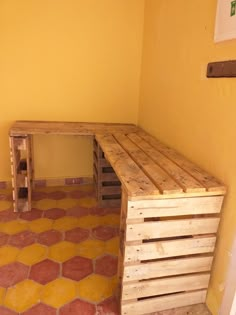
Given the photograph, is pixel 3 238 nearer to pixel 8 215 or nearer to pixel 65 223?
pixel 8 215

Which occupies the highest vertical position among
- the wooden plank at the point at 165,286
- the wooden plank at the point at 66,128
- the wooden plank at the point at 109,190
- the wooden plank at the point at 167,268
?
the wooden plank at the point at 66,128

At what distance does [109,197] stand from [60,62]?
1.37 m

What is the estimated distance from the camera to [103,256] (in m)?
1.91

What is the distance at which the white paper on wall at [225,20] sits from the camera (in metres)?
1.28

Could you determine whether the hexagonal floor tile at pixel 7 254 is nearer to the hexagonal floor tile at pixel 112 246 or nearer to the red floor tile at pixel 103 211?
the hexagonal floor tile at pixel 112 246

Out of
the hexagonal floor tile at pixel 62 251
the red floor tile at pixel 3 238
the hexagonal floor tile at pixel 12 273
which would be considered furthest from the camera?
the red floor tile at pixel 3 238

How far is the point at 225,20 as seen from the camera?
1.35 meters

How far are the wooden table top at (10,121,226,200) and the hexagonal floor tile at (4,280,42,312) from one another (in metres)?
0.84

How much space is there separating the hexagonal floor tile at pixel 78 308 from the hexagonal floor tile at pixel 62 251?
379 mm

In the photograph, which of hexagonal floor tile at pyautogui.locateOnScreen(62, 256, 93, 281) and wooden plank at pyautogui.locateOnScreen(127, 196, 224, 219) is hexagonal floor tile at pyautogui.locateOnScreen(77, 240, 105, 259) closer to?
hexagonal floor tile at pyautogui.locateOnScreen(62, 256, 93, 281)

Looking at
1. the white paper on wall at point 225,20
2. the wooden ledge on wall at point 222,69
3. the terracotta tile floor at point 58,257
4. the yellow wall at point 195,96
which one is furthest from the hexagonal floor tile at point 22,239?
the white paper on wall at point 225,20

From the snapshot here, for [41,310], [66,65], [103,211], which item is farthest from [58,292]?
[66,65]

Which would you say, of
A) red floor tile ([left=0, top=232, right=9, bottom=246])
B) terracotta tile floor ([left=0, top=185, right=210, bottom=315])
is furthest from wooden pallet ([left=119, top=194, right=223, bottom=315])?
red floor tile ([left=0, top=232, right=9, bottom=246])

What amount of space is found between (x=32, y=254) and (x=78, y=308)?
573 millimetres
